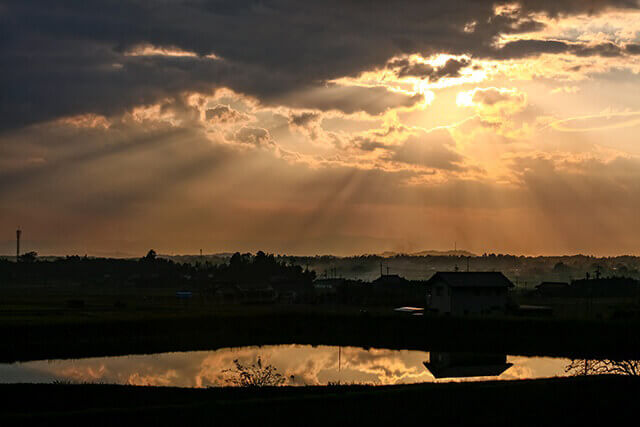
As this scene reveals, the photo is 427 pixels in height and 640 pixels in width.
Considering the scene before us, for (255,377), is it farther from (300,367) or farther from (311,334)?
(311,334)

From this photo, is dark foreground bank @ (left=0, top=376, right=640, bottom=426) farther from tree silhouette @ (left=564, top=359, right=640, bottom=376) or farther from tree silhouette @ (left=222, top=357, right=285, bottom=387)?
tree silhouette @ (left=564, top=359, right=640, bottom=376)

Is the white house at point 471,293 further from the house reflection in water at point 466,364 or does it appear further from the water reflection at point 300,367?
the house reflection in water at point 466,364

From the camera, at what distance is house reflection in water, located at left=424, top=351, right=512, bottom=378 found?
45531mm

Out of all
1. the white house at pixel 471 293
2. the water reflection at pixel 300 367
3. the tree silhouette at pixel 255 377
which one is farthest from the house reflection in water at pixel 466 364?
the white house at pixel 471 293

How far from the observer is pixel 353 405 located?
88.0 feet

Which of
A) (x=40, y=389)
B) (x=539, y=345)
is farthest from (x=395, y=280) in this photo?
(x=40, y=389)

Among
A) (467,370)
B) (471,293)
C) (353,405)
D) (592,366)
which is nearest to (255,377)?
(467,370)

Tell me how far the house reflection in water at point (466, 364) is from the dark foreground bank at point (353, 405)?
503 inches

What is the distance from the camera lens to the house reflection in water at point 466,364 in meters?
45.5

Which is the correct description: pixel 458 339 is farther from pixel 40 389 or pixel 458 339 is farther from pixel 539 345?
pixel 40 389

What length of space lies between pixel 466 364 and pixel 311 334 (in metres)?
21.7

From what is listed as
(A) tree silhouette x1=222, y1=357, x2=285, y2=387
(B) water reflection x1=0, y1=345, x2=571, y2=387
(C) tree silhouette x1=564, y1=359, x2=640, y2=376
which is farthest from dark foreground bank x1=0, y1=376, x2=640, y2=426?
(C) tree silhouette x1=564, y1=359, x2=640, y2=376

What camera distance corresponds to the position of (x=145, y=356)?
172 feet

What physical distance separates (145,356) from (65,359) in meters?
5.59
